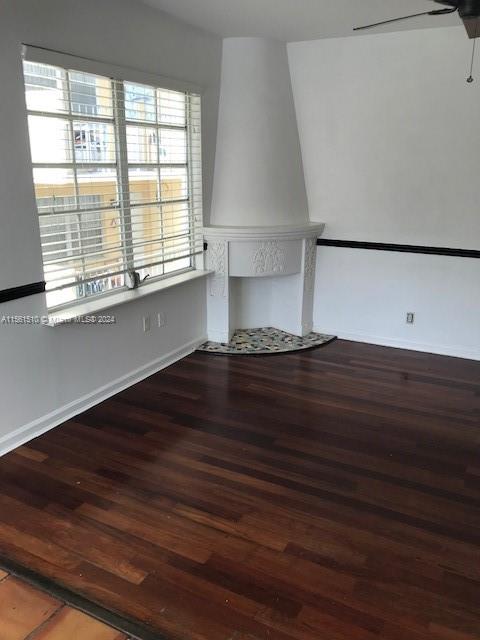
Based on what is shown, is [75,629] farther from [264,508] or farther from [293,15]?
[293,15]

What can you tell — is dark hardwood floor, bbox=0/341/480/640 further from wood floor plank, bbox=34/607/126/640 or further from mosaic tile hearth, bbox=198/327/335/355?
mosaic tile hearth, bbox=198/327/335/355

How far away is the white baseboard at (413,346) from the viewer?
15.2 ft

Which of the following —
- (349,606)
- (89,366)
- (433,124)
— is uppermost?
(433,124)

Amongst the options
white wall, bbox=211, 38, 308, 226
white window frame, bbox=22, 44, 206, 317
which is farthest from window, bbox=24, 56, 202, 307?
white wall, bbox=211, 38, 308, 226

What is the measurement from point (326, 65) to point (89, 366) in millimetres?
3089

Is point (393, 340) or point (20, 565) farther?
point (393, 340)

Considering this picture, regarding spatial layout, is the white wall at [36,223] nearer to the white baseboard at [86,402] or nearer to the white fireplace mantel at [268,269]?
Result: the white baseboard at [86,402]

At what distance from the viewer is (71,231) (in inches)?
132

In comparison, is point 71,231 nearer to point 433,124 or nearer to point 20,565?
point 20,565

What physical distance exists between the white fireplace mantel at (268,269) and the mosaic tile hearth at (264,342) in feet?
0.26

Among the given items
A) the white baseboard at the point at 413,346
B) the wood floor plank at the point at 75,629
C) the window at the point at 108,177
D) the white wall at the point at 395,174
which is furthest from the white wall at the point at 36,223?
the white baseboard at the point at 413,346

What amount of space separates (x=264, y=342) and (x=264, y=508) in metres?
2.42

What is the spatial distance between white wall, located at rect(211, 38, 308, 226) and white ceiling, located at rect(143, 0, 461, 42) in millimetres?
228

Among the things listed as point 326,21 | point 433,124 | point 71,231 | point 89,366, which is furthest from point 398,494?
point 326,21
